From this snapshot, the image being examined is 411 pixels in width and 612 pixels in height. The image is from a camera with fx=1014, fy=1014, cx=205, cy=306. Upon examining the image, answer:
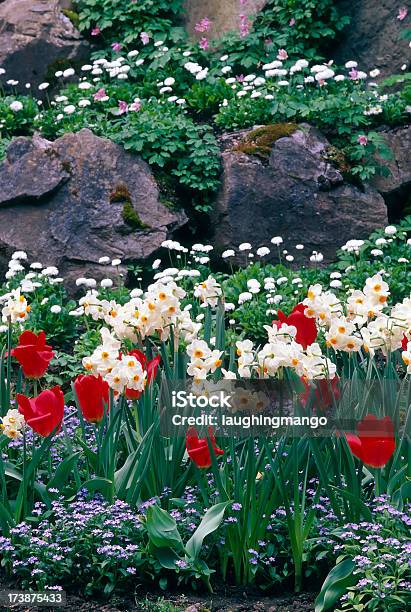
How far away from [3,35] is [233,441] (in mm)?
6817

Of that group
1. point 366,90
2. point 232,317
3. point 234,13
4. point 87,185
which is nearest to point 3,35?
point 234,13

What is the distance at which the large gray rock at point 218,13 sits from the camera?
9.32 meters

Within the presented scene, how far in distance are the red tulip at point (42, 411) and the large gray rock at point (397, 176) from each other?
4.82 m

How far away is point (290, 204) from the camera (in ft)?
24.8

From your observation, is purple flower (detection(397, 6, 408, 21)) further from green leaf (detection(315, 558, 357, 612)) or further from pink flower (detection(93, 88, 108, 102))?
green leaf (detection(315, 558, 357, 612))

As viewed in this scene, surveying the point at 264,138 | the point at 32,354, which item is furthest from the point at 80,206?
the point at 32,354

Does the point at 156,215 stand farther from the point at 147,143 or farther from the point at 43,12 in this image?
the point at 43,12

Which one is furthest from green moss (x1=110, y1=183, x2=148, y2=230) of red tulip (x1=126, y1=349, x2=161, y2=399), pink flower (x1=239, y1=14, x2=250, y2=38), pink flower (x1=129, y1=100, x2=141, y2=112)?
red tulip (x1=126, y1=349, x2=161, y2=399)

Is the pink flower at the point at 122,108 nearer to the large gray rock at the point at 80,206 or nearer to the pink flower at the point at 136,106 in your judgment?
the pink flower at the point at 136,106

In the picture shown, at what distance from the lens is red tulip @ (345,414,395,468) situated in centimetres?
344

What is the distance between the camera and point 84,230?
23.8ft

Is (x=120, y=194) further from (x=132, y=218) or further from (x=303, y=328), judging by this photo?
(x=303, y=328)

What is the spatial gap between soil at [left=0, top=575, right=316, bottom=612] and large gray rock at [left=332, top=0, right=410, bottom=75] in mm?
6238

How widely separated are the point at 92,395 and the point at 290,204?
4.09 meters
